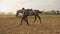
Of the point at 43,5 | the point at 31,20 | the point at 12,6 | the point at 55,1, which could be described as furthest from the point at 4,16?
the point at 55,1

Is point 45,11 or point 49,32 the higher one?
point 45,11

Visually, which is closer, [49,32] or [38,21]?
[49,32]

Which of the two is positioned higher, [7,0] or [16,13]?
[7,0]

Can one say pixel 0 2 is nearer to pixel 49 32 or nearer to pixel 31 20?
pixel 31 20

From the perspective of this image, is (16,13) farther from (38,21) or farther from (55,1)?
(55,1)

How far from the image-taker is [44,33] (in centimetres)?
329

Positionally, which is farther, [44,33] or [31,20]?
[31,20]

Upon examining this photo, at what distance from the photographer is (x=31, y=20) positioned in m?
4.74

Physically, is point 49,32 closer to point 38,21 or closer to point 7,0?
point 38,21

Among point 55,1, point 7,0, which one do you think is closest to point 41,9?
point 55,1

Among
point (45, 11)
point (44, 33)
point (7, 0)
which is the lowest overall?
point (44, 33)

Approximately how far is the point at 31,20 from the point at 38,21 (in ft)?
0.53

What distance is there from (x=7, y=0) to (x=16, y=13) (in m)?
0.38

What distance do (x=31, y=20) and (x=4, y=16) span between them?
0.64 metres
